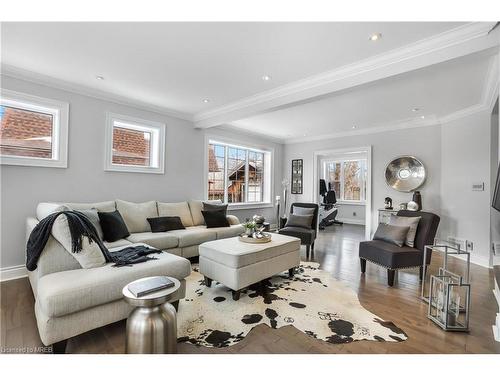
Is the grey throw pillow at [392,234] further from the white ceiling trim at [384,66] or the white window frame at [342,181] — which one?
the white window frame at [342,181]

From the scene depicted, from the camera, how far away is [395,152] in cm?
537

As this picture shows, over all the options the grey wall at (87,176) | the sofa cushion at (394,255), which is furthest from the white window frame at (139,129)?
the sofa cushion at (394,255)

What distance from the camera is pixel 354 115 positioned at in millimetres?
4730

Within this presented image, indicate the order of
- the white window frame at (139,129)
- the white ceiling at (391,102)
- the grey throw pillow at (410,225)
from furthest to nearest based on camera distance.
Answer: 1. the white window frame at (139,129)
2. the grey throw pillow at (410,225)
3. the white ceiling at (391,102)

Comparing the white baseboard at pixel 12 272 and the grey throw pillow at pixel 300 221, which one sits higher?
the grey throw pillow at pixel 300 221

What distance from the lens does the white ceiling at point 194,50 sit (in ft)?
7.07

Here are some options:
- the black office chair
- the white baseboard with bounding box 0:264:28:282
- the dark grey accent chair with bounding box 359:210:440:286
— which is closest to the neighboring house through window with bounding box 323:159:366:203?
the black office chair

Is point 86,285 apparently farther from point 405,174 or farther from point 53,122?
point 405,174

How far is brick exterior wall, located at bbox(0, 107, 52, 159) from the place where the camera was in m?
3.13

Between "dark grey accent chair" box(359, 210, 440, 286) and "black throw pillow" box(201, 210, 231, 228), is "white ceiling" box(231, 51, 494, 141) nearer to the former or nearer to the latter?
"dark grey accent chair" box(359, 210, 440, 286)

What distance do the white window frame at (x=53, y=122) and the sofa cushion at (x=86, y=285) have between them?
209 centimetres

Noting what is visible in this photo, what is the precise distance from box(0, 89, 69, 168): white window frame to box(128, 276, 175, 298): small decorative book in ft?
9.06
